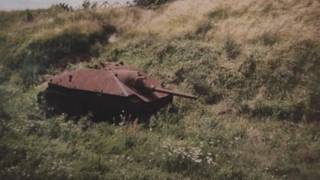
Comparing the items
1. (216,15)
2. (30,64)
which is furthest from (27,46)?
(216,15)

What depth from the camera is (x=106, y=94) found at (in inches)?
655

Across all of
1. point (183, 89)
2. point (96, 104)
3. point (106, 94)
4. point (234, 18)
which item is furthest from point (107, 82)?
point (234, 18)

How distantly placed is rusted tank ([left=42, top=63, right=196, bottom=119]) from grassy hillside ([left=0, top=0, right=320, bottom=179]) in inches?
17.1

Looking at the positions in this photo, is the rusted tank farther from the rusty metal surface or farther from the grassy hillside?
the grassy hillside

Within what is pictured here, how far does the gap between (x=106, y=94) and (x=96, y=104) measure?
1.64 ft

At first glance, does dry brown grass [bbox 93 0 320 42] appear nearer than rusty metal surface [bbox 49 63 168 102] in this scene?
No

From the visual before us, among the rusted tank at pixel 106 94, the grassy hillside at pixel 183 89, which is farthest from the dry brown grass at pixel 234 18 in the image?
the rusted tank at pixel 106 94

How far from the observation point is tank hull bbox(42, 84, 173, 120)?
1647cm

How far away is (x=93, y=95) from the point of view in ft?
55.5

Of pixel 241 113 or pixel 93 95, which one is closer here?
pixel 93 95

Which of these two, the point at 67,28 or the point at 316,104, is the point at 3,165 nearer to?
the point at 316,104

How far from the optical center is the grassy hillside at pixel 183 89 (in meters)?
13.3

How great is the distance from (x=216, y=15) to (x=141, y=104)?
1123 cm

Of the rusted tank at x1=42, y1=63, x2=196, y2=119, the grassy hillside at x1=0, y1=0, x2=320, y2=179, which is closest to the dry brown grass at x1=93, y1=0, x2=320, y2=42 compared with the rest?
the grassy hillside at x1=0, y1=0, x2=320, y2=179
